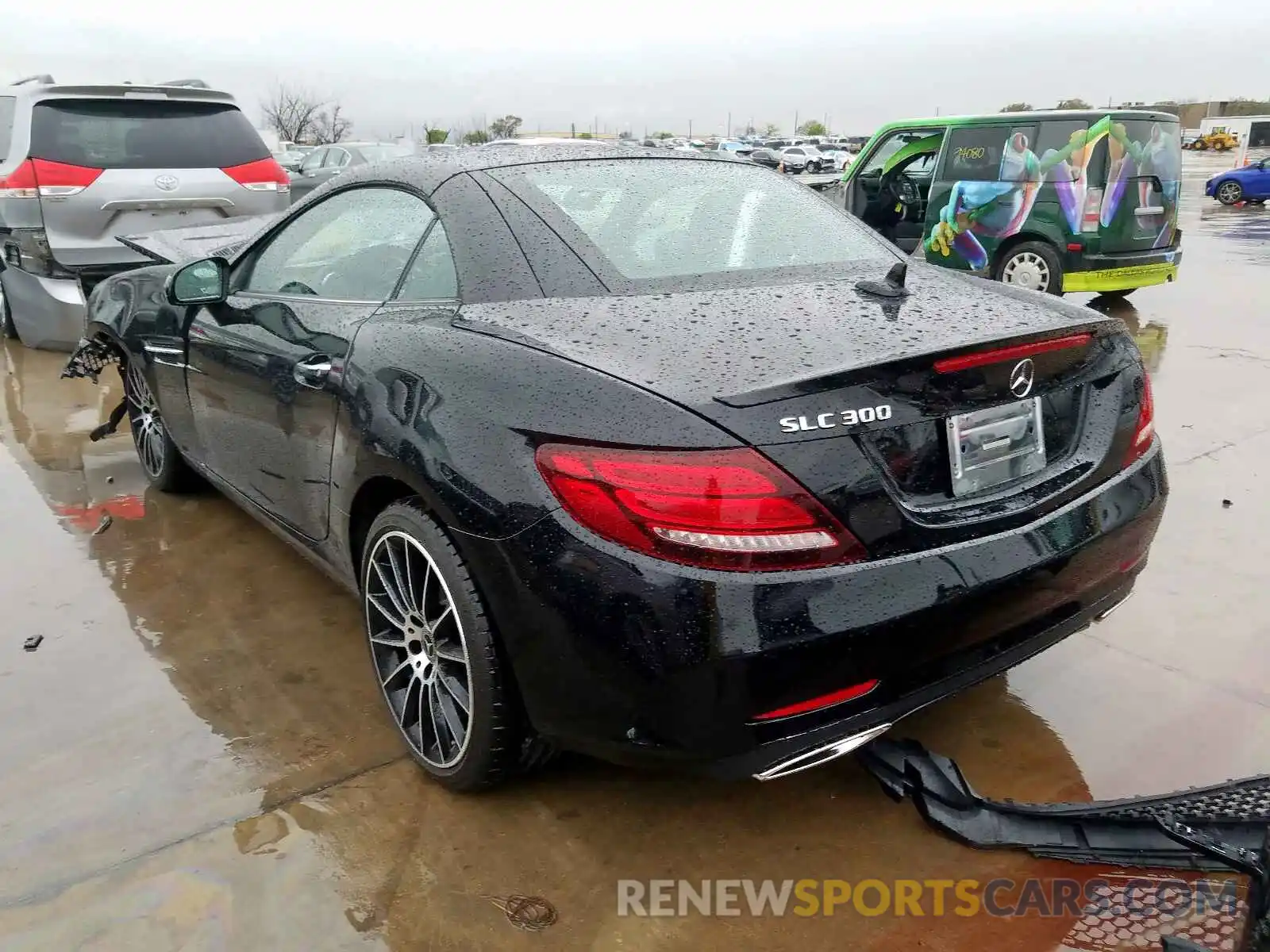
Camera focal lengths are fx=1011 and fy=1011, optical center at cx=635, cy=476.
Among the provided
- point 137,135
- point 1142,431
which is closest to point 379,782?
point 1142,431

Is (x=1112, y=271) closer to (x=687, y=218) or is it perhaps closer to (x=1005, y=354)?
(x=687, y=218)

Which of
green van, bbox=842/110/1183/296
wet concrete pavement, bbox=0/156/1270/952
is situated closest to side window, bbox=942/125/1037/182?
green van, bbox=842/110/1183/296

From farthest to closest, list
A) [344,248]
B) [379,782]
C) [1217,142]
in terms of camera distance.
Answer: [1217,142] → [344,248] → [379,782]

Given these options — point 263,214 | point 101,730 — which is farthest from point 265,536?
point 263,214

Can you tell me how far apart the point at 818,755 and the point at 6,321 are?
27.3ft

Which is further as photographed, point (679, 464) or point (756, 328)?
point (756, 328)

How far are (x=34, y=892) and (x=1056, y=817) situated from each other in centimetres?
226

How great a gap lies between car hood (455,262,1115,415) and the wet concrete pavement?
111cm

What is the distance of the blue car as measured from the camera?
23016 mm

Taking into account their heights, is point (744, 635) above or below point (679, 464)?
below

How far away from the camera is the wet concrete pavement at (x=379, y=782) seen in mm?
2121

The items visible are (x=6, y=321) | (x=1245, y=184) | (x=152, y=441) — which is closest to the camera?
(x=152, y=441)

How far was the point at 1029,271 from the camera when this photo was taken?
28.5 ft

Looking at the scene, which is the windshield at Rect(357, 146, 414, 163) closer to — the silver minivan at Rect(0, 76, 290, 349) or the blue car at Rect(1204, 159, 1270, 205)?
the silver minivan at Rect(0, 76, 290, 349)
